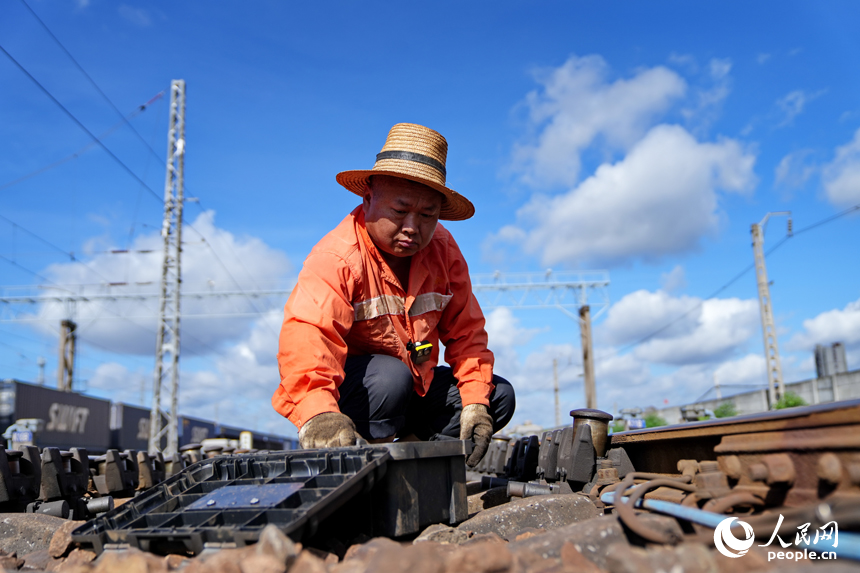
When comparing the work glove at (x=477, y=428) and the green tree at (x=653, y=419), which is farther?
the green tree at (x=653, y=419)

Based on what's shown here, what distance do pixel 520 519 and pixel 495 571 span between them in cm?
126

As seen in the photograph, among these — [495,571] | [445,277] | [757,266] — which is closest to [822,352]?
[757,266]

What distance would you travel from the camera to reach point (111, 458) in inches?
203

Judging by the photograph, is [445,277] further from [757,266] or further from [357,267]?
[757,266]

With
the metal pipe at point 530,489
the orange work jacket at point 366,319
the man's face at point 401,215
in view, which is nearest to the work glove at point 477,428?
the orange work jacket at point 366,319

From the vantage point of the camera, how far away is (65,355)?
30391 millimetres

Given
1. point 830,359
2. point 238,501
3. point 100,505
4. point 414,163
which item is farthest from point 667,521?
point 830,359

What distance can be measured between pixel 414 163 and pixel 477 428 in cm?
148

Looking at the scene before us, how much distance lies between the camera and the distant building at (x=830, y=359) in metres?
28.6

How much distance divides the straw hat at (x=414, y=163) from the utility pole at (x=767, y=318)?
890 inches

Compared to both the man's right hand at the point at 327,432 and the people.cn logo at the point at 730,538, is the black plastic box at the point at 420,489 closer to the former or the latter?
the man's right hand at the point at 327,432

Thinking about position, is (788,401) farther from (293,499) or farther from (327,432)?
(293,499)

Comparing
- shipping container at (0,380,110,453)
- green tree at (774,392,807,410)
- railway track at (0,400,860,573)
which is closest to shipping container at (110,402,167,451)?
shipping container at (0,380,110,453)

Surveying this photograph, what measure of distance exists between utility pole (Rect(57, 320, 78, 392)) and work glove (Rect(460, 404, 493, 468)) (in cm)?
3128
